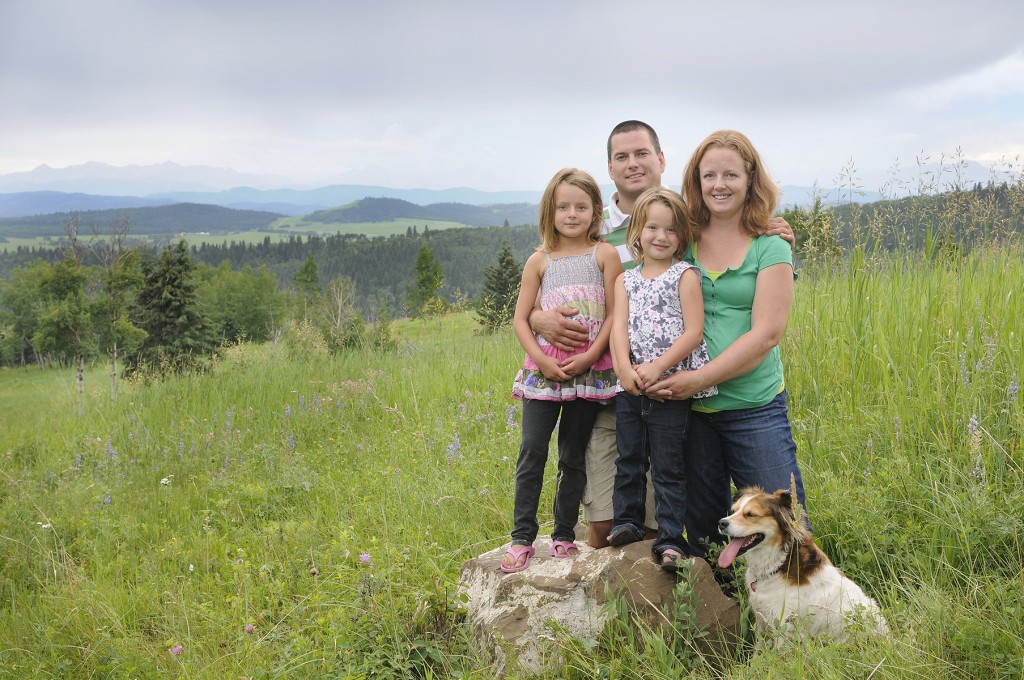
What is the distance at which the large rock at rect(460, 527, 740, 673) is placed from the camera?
3.20m

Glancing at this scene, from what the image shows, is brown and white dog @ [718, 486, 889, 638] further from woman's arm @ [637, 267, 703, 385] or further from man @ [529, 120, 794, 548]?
man @ [529, 120, 794, 548]

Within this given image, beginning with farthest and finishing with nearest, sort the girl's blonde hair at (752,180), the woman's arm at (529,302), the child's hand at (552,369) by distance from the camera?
the woman's arm at (529,302) → the child's hand at (552,369) → the girl's blonde hair at (752,180)

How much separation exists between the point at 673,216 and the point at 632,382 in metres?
0.81

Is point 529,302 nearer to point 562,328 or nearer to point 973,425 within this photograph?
point 562,328

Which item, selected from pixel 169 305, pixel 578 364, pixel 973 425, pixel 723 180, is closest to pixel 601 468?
pixel 578 364

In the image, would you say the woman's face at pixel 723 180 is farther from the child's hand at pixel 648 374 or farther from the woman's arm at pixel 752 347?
the child's hand at pixel 648 374

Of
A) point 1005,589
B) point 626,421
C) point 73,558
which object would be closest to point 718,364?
point 626,421

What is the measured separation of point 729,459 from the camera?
347cm

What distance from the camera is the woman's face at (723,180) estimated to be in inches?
130

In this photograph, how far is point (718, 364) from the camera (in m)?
3.20

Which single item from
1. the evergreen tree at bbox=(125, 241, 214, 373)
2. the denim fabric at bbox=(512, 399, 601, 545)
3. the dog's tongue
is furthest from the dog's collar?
the evergreen tree at bbox=(125, 241, 214, 373)

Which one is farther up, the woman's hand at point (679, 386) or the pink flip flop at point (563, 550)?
the woman's hand at point (679, 386)

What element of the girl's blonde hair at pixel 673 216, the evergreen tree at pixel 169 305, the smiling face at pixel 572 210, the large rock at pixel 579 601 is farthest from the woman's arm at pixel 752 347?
the evergreen tree at pixel 169 305

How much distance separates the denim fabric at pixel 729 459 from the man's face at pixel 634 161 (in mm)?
1356
